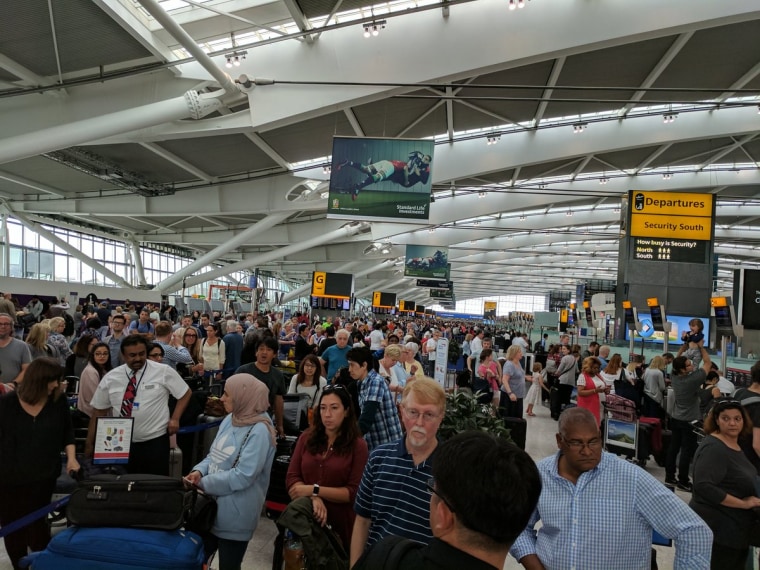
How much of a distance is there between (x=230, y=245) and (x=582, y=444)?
2420 centimetres

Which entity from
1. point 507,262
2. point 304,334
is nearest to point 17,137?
point 304,334

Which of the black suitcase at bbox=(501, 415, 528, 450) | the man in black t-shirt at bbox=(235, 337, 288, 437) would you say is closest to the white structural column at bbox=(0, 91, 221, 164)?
the man in black t-shirt at bbox=(235, 337, 288, 437)

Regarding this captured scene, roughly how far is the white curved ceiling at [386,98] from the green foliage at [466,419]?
21.7 ft

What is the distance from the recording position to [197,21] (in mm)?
10250

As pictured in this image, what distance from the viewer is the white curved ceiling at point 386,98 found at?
32.5 ft

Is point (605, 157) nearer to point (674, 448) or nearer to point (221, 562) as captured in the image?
point (674, 448)

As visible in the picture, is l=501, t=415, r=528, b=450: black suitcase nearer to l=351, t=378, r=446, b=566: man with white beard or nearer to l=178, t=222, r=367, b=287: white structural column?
l=351, t=378, r=446, b=566: man with white beard

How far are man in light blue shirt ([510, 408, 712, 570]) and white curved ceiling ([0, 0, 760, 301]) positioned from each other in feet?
28.0

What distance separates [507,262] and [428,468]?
161 ft

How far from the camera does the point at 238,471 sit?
Result: 2.96 meters

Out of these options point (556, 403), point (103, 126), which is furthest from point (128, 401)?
point (556, 403)

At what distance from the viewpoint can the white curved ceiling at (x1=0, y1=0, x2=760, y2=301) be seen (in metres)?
9.90

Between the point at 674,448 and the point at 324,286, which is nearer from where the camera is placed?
the point at 674,448

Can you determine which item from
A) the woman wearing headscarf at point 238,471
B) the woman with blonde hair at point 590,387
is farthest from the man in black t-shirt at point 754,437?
the woman with blonde hair at point 590,387
